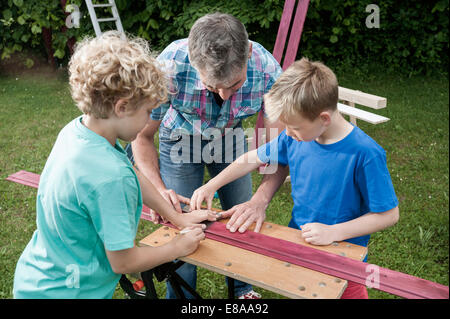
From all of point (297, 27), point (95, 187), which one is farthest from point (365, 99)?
point (95, 187)

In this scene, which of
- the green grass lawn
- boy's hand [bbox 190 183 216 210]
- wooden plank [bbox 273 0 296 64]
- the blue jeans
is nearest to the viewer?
boy's hand [bbox 190 183 216 210]

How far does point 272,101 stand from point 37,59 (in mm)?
9105

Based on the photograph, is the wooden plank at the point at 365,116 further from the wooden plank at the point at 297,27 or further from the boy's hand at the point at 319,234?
the boy's hand at the point at 319,234

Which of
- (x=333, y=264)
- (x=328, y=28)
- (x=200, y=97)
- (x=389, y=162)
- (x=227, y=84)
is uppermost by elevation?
(x=227, y=84)

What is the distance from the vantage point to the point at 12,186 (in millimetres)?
4801

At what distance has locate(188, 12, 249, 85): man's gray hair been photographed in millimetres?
→ 1906

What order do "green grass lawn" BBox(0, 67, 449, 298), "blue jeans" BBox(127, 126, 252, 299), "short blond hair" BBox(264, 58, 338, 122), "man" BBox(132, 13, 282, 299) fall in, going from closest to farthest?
"short blond hair" BBox(264, 58, 338, 122)
"man" BBox(132, 13, 282, 299)
"blue jeans" BBox(127, 126, 252, 299)
"green grass lawn" BBox(0, 67, 449, 298)

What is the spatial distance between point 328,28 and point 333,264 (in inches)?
300

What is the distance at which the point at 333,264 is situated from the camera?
5.65ft

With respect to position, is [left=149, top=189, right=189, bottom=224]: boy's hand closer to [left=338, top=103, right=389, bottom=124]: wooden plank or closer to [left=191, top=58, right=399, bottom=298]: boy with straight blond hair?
[left=191, top=58, right=399, bottom=298]: boy with straight blond hair

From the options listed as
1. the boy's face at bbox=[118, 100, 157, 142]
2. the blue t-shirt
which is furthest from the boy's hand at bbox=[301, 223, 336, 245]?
the boy's face at bbox=[118, 100, 157, 142]

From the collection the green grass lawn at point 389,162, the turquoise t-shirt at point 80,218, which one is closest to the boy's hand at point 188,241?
the turquoise t-shirt at point 80,218

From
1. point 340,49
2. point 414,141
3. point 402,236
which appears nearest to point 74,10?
point 340,49

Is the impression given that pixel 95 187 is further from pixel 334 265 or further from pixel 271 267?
pixel 334 265
